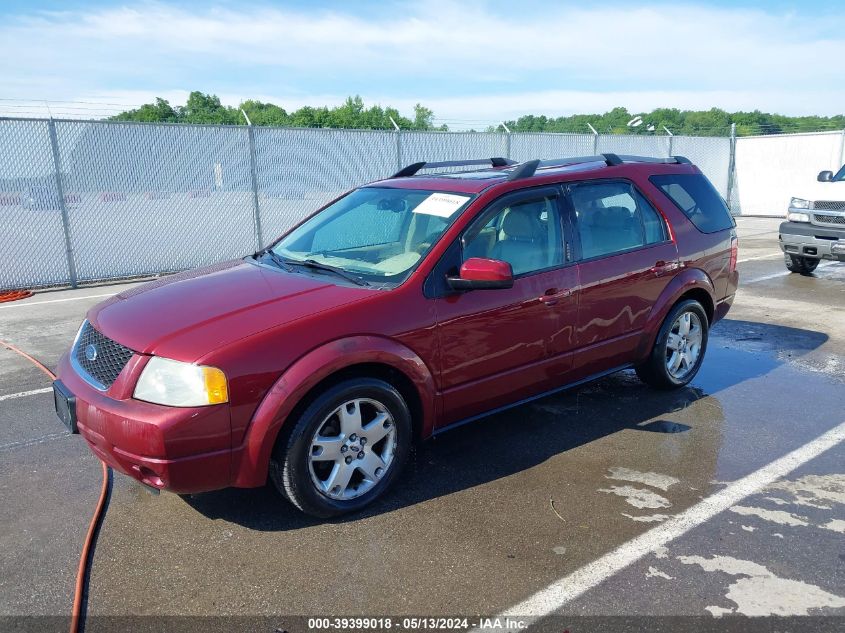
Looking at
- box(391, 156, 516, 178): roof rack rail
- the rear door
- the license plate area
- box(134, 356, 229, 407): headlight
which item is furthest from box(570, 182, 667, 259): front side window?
the license plate area

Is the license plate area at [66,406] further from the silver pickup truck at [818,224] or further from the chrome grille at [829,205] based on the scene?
the chrome grille at [829,205]

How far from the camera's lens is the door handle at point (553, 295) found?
163 inches

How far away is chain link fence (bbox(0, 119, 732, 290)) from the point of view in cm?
1001

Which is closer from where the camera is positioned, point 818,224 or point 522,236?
point 522,236

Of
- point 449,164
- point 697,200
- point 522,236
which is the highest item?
point 449,164

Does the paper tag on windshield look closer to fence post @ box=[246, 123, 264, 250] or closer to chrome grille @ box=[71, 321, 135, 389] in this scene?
chrome grille @ box=[71, 321, 135, 389]

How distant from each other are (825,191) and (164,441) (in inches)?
399

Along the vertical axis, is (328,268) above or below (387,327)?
above

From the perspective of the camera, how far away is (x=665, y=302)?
493 centimetres

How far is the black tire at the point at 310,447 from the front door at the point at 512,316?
408 millimetres

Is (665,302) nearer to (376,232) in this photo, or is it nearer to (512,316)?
(512,316)

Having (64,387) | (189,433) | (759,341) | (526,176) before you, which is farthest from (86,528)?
(759,341)

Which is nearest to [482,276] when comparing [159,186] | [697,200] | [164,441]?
[164,441]

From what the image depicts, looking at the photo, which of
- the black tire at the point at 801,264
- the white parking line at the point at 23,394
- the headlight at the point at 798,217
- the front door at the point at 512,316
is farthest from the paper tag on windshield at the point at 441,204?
the black tire at the point at 801,264
